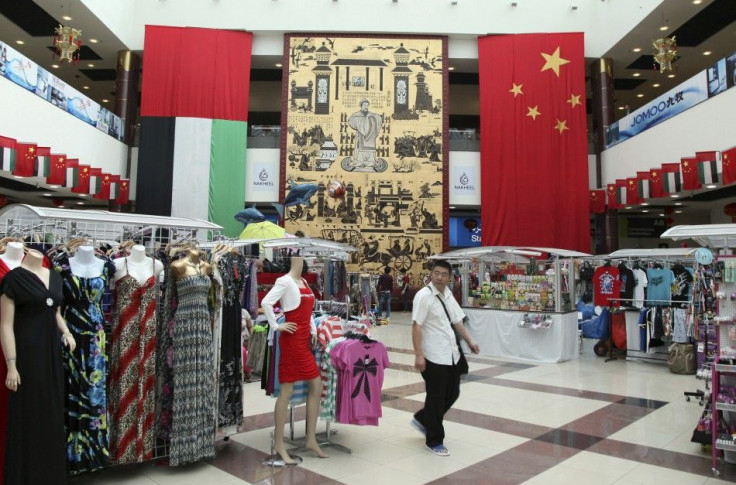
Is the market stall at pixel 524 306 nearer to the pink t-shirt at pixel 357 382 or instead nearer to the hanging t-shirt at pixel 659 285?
the hanging t-shirt at pixel 659 285

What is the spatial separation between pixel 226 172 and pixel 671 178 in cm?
1197

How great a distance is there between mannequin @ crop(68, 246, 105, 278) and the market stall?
686 centimetres

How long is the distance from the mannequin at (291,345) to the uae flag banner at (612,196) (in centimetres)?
1348

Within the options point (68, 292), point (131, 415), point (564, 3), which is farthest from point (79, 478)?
point (564, 3)

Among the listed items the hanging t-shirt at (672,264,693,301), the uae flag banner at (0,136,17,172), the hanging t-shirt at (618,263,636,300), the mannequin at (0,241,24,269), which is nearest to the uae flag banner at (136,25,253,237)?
the uae flag banner at (0,136,17,172)

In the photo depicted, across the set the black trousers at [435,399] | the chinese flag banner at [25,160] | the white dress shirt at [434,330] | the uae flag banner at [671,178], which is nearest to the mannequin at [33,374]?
the white dress shirt at [434,330]

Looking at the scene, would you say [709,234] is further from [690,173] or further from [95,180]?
[95,180]

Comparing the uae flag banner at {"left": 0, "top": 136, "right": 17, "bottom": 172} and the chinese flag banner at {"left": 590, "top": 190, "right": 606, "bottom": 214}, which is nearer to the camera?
the uae flag banner at {"left": 0, "top": 136, "right": 17, "bottom": 172}

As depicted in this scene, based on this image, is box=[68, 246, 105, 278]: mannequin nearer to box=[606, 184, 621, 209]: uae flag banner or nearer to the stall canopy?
the stall canopy

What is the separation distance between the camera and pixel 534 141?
15.9 m

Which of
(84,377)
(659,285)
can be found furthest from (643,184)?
(84,377)

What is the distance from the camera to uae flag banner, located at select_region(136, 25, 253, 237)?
15.4 meters

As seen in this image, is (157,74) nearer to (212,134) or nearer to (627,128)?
(212,134)

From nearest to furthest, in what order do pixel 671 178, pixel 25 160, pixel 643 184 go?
1. pixel 25 160
2. pixel 671 178
3. pixel 643 184
